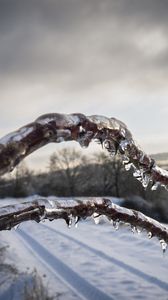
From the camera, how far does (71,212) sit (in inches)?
58.1

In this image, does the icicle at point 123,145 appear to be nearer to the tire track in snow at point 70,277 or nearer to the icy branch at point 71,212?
the icy branch at point 71,212

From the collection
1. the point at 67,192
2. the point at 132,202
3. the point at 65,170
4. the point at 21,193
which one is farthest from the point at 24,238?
the point at 65,170

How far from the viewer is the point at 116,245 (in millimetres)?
16750

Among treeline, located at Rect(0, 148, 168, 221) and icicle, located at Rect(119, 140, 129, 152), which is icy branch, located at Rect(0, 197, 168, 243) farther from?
treeline, located at Rect(0, 148, 168, 221)

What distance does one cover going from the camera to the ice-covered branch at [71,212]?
1327 millimetres

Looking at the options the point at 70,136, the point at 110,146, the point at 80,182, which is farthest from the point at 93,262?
the point at 80,182

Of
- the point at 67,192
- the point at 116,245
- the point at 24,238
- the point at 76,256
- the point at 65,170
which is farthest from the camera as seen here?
the point at 65,170

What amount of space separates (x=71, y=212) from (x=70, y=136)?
46cm

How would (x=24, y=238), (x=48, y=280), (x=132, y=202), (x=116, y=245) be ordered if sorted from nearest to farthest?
(x=48, y=280) → (x=116, y=245) → (x=24, y=238) → (x=132, y=202)

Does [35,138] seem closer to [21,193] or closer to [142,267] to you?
[142,267]

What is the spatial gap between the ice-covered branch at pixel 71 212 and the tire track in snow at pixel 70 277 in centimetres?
867

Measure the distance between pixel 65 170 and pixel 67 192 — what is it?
9.53 metres

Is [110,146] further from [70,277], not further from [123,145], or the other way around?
[70,277]

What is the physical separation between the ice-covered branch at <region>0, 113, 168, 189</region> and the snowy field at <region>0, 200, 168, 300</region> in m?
9.06
